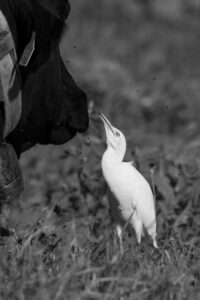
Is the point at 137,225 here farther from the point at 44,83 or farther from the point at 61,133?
the point at 44,83

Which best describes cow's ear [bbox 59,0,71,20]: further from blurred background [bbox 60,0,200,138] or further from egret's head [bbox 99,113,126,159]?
blurred background [bbox 60,0,200,138]

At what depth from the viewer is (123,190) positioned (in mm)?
4367

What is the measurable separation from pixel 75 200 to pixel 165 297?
2.57 m

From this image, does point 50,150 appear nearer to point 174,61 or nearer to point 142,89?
point 142,89

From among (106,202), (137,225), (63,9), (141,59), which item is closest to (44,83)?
(63,9)

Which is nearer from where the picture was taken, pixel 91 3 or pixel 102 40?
pixel 102 40

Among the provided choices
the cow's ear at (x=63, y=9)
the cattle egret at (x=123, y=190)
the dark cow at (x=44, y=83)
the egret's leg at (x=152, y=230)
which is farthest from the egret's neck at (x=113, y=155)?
the cow's ear at (x=63, y=9)

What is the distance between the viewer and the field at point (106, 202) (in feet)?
12.1

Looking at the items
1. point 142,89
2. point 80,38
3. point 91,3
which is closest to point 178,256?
point 142,89

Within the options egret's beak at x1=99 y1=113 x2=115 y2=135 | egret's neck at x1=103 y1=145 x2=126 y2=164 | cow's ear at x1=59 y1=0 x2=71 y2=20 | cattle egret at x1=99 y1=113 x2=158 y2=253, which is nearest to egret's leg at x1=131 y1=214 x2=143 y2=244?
cattle egret at x1=99 y1=113 x2=158 y2=253

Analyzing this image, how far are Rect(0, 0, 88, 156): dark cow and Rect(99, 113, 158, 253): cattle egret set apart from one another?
157mm

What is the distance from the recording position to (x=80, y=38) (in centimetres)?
1470

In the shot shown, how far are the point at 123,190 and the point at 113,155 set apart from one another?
0.17 m

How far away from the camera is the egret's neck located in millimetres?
4410
